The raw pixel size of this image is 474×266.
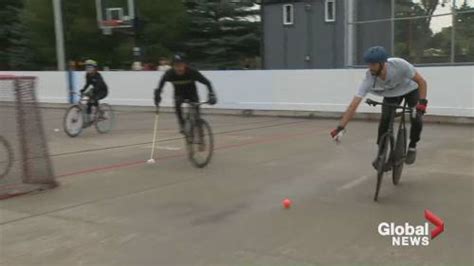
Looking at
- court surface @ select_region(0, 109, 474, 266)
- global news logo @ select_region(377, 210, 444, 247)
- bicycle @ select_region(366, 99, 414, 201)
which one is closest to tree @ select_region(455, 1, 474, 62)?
court surface @ select_region(0, 109, 474, 266)

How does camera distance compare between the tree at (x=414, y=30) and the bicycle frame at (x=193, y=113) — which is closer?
the bicycle frame at (x=193, y=113)

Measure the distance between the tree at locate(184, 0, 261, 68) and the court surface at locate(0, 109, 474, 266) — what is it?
29868 millimetres

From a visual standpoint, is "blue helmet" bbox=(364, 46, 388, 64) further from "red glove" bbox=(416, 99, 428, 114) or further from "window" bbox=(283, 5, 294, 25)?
"window" bbox=(283, 5, 294, 25)

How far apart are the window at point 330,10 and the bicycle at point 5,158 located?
25408mm

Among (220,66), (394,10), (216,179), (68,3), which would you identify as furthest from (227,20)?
(216,179)

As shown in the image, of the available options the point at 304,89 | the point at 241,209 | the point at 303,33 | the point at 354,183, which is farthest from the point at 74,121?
the point at 303,33

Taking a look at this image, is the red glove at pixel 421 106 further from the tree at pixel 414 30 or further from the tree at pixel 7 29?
the tree at pixel 7 29

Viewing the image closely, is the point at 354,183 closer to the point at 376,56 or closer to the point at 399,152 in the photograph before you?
the point at 399,152

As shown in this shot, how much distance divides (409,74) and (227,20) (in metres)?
34.7

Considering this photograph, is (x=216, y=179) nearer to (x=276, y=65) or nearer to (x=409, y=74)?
(x=409, y=74)

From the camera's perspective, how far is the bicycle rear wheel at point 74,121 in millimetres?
13974

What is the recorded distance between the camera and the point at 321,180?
812 cm

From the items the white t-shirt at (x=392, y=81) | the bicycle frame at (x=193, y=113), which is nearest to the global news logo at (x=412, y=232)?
the white t-shirt at (x=392, y=81)

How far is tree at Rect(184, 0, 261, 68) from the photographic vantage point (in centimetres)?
4088
